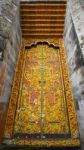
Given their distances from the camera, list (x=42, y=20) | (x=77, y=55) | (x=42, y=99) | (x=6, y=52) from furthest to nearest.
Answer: (x=42, y=20) → (x=42, y=99) → (x=77, y=55) → (x=6, y=52)

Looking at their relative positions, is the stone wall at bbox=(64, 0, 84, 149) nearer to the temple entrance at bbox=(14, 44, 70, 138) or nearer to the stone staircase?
the temple entrance at bbox=(14, 44, 70, 138)

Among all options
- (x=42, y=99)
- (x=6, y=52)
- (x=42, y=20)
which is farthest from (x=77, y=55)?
(x=42, y=20)

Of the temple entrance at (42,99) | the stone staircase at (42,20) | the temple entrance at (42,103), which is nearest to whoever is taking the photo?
the temple entrance at (42,103)

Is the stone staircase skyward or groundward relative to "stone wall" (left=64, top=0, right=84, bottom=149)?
skyward

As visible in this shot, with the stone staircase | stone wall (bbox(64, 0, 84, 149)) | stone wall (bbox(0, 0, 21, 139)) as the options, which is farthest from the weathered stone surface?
stone wall (bbox(64, 0, 84, 149))

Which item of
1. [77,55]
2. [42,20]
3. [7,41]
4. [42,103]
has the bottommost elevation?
[42,103]

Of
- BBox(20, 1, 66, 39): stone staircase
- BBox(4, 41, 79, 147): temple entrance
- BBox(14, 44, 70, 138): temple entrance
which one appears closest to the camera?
BBox(4, 41, 79, 147): temple entrance

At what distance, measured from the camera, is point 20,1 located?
17.4 ft

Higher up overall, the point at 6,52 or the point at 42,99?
the point at 6,52

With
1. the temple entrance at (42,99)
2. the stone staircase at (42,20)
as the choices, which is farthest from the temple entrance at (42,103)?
the stone staircase at (42,20)

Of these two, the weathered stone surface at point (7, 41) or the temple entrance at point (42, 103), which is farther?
the weathered stone surface at point (7, 41)

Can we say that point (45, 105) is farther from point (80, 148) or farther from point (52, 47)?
point (52, 47)

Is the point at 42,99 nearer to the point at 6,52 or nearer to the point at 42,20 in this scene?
the point at 6,52

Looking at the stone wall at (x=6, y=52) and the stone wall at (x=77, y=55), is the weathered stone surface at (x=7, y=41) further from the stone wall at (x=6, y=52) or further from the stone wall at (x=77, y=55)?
→ the stone wall at (x=77, y=55)
